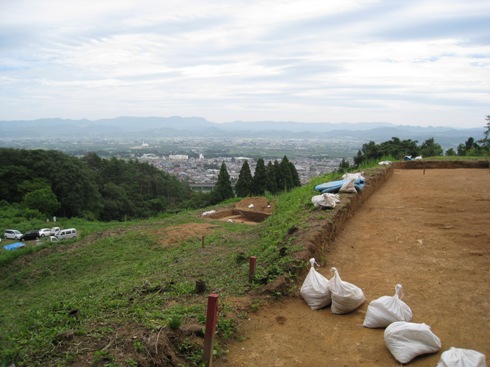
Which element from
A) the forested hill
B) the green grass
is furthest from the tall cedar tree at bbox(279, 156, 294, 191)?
the green grass

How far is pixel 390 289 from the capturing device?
15.1 feet

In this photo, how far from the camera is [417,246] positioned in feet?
19.8

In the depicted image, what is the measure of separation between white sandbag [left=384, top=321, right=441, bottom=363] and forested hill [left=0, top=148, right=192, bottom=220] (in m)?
27.6

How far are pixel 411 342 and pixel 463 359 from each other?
0.48m

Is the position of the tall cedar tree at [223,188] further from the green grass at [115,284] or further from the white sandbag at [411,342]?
the white sandbag at [411,342]

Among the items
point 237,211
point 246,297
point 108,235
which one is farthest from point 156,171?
point 246,297

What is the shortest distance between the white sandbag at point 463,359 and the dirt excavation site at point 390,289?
0.31 metres

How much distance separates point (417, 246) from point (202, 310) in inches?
146

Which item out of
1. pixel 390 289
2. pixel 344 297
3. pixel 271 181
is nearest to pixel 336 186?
pixel 390 289

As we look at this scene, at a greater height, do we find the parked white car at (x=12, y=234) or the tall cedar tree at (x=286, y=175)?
the tall cedar tree at (x=286, y=175)

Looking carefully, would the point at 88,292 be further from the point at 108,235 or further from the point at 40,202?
Answer: the point at 40,202

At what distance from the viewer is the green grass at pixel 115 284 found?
378 centimetres

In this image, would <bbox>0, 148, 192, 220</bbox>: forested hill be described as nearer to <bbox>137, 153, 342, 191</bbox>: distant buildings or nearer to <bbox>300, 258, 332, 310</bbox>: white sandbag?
<bbox>137, 153, 342, 191</bbox>: distant buildings

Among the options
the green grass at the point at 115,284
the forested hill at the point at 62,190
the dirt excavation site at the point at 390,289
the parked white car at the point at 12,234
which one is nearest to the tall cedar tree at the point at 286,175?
the forested hill at the point at 62,190
